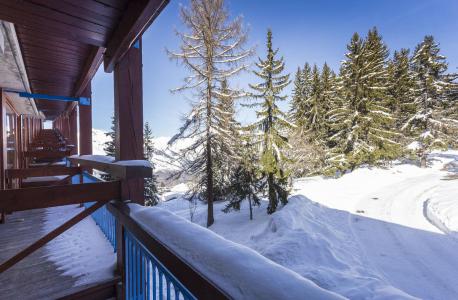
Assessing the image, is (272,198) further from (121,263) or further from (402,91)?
(402,91)

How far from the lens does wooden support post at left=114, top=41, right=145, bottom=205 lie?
2545 millimetres

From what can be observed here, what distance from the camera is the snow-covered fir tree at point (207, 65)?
11.2 meters

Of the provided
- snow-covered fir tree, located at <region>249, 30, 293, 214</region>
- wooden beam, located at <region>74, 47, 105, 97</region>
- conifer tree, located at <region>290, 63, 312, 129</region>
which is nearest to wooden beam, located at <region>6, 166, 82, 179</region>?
wooden beam, located at <region>74, 47, 105, 97</region>

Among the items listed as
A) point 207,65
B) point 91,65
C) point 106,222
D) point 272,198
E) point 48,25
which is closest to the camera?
point 48,25

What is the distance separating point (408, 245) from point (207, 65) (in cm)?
1164

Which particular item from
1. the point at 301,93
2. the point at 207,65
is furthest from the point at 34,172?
the point at 301,93

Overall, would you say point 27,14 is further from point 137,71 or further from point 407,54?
point 407,54

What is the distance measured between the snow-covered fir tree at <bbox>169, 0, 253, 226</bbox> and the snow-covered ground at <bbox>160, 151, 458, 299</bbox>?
15.0 feet

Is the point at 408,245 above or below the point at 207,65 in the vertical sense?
below

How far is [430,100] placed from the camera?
23281mm

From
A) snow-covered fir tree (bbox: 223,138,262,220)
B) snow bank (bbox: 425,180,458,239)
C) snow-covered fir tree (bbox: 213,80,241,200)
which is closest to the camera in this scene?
snow bank (bbox: 425,180,458,239)

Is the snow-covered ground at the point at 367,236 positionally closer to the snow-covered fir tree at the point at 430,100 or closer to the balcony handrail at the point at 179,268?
the balcony handrail at the point at 179,268

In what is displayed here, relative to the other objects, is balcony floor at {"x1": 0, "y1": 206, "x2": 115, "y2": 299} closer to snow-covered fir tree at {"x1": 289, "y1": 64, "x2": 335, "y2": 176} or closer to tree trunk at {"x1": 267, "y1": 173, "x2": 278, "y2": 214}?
tree trunk at {"x1": 267, "y1": 173, "x2": 278, "y2": 214}

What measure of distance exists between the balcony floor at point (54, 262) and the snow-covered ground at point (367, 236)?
4849mm
